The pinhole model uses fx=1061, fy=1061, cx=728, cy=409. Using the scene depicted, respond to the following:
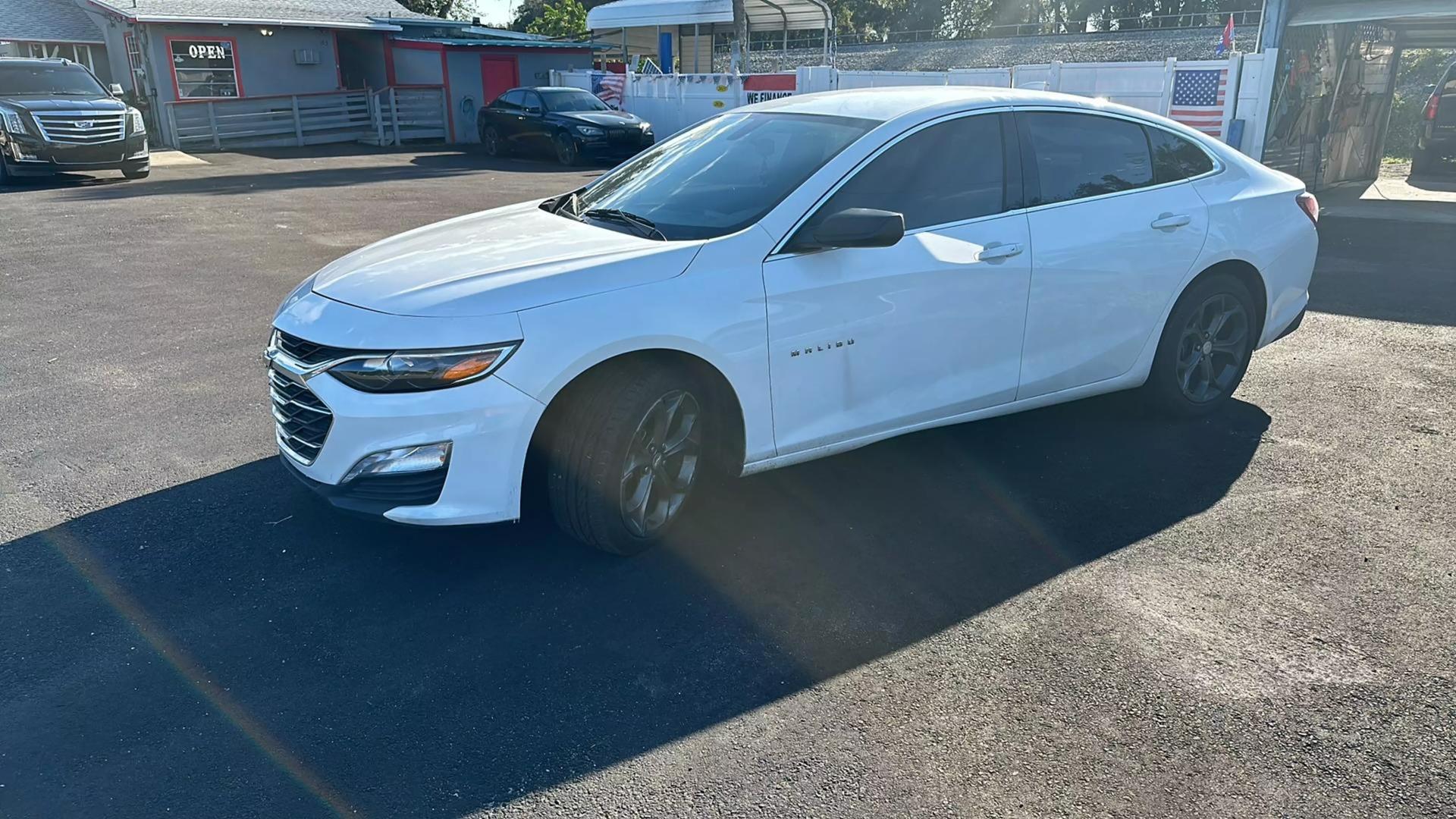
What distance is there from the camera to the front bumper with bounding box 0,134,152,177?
1576 centimetres

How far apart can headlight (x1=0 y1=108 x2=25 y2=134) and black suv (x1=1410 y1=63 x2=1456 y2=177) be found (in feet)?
74.0

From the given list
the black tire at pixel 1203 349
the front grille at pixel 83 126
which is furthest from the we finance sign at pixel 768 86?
the black tire at pixel 1203 349

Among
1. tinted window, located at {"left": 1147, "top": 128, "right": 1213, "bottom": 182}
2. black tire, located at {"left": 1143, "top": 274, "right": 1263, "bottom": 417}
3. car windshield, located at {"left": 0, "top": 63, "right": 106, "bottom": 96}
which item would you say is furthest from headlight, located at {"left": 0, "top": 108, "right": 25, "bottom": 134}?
Result: black tire, located at {"left": 1143, "top": 274, "right": 1263, "bottom": 417}

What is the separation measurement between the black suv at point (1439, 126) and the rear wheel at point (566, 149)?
593 inches

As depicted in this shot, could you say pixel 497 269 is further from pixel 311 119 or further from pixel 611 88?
pixel 311 119

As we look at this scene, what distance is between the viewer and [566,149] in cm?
2067

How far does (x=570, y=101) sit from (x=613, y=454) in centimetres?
1896

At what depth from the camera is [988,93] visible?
194 inches

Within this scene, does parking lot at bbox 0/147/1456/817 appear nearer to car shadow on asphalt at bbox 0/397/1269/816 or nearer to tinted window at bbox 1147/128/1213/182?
car shadow on asphalt at bbox 0/397/1269/816

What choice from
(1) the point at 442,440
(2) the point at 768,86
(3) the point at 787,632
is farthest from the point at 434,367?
(2) the point at 768,86

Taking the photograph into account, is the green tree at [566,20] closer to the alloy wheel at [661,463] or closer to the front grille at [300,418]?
the front grille at [300,418]

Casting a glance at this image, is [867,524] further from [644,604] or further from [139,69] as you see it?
[139,69]

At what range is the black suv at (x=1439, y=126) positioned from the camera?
17.9 meters

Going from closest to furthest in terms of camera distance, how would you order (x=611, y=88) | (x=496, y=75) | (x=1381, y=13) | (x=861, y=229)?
1. (x=861, y=229)
2. (x=1381, y=13)
3. (x=611, y=88)
4. (x=496, y=75)
